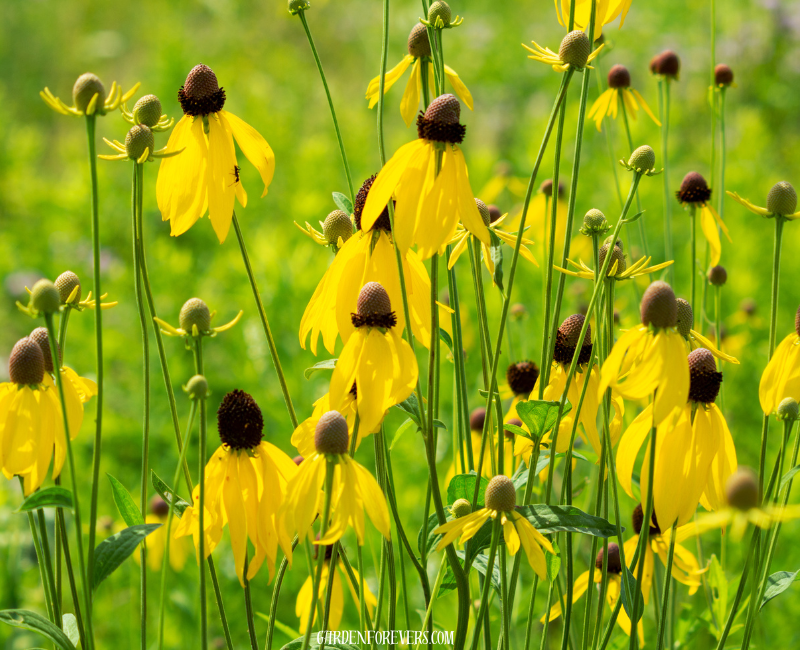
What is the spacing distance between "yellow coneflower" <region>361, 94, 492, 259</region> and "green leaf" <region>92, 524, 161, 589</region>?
248 mm

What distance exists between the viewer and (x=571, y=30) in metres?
0.63

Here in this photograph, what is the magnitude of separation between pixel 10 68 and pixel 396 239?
4651mm

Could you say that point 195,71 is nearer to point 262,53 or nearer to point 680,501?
point 680,501

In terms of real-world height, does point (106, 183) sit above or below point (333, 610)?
above

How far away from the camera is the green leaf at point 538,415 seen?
565mm

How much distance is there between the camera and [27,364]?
1.90 feet

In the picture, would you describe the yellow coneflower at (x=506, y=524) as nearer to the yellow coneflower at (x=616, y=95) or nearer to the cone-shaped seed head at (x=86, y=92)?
the cone-shaped seed head at (x=86, y=92)

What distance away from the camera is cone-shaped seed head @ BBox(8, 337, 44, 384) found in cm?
58

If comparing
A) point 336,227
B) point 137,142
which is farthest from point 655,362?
point 137,142

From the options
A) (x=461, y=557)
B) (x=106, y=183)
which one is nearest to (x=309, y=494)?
(x=461, y=557)

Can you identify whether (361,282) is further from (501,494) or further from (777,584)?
(777,584)

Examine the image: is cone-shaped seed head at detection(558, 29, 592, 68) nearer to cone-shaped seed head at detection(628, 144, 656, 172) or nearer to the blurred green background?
cone-shaped seed head at detection(628, 144, 656, 172)

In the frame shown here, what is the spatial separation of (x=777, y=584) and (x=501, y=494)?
312 millimetres

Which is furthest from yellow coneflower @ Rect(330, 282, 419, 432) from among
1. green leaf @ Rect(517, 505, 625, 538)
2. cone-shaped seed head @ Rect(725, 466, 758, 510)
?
cone-shaped seed head @ Rect(725, 466, 758, 510)
